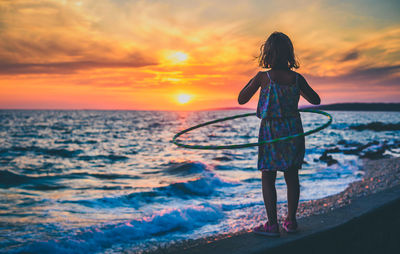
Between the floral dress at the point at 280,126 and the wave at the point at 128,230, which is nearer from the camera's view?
the floral dress at the point at 280,126

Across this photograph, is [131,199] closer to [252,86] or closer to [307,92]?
[252,86]

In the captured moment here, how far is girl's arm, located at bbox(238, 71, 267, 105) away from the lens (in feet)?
9.83

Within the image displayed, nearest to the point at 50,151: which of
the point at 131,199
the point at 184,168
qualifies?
the point at 184,168

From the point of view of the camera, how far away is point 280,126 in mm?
2963

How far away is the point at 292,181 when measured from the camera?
3.07m

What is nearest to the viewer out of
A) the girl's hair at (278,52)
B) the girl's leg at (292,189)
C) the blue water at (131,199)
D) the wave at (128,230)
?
the girl's hair at (278,52)

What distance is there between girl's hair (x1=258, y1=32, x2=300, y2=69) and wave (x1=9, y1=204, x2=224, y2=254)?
3.92m

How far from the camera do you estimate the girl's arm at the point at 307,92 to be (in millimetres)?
2993

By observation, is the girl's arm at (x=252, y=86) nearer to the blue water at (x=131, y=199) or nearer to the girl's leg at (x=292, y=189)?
the girl's leg at (x=292, y=189)

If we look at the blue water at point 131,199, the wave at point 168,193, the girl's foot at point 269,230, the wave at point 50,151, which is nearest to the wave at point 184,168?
the blue water at point 131,199

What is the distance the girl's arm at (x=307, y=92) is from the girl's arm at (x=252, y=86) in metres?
0.38

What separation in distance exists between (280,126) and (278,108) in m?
0.18

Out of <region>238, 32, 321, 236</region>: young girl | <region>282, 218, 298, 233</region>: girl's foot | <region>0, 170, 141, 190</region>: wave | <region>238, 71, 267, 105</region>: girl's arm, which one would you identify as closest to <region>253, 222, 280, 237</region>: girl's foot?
<region>238, 32, 321, 236</region>: young girl

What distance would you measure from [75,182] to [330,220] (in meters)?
10.2
